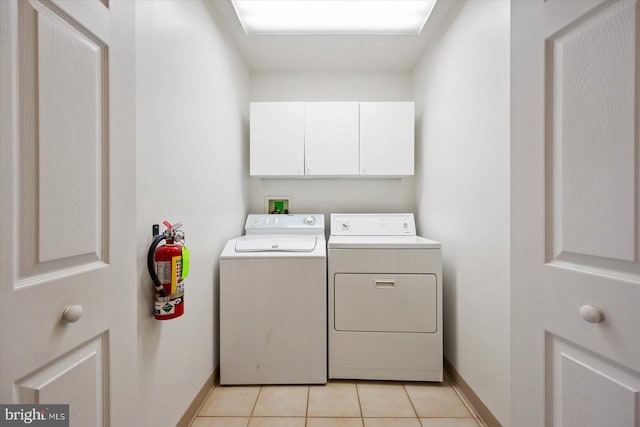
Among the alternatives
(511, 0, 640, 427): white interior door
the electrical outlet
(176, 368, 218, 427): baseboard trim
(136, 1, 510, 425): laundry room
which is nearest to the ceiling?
(136, 1, 510, 425): laundry room

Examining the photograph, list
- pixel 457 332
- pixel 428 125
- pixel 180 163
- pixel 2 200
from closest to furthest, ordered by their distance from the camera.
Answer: pixel 2 200
pixel 180 163
pixel 457 332
pixel 428 125

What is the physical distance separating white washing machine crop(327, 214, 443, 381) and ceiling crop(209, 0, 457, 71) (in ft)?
4.79

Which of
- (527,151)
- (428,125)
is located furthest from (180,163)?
(428,125)

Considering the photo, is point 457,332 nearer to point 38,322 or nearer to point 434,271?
point 434,271

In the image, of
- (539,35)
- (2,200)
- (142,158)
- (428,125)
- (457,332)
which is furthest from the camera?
(428,125)

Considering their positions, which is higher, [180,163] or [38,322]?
[180,163]

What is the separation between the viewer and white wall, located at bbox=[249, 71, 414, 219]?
257cm

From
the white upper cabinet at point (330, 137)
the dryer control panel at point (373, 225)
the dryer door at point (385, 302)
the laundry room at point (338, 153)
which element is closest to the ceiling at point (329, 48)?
the laundry room at point (338, 153)

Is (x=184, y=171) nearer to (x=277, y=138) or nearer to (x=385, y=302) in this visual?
(x=277, y=138)

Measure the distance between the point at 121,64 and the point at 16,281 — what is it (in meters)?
0.57

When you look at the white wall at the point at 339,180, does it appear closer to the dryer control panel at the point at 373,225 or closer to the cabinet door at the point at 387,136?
the dryer control panel at the point at 373,225

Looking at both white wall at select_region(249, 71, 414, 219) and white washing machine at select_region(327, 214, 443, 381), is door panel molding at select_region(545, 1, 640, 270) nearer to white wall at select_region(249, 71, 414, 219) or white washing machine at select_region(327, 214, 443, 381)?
white washing machine at select_region(327, 214, 443, 381)

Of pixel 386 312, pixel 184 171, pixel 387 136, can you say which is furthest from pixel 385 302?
pixel 184 171

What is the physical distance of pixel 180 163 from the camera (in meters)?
1.38
